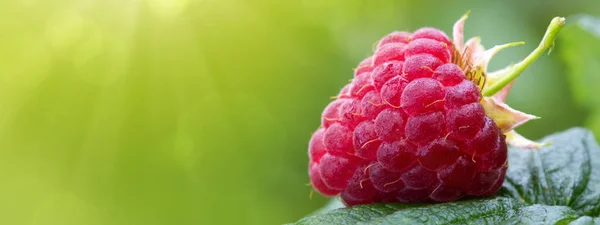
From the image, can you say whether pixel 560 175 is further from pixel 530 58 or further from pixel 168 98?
pixel 168 98

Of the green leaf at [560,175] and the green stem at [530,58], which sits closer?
the green stem at [530,58]

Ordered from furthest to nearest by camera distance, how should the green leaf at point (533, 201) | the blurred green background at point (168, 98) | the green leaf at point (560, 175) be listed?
the blurred green background at point (168, 98) → the green leaf at point (560, 175) → the green leaf at point (533, 201)

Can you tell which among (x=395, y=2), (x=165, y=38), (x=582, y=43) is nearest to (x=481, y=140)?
(x=582, y=43)

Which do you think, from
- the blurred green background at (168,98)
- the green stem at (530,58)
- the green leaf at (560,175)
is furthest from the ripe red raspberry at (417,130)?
the blurred green background at (168,98)

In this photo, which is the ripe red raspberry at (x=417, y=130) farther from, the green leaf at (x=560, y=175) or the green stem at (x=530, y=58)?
the green leaf at (x=560, y=175)

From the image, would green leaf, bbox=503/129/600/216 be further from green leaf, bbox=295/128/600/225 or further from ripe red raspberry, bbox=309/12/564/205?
ripe red raspberry, bbox=309/12/564/205

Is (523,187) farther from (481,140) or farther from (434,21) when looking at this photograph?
(434,21)
